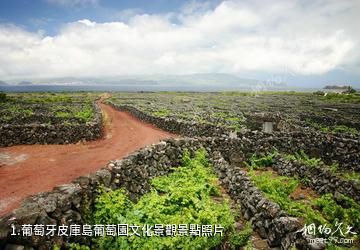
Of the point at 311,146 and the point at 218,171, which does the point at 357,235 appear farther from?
the point at 311,146

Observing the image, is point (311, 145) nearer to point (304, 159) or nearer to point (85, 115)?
point (304, 159)

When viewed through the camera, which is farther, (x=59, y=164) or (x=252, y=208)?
(x=59, y=164)

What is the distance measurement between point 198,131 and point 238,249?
19.9 meters

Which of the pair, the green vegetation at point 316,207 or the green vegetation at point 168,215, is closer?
the green vegetation at point 168,215

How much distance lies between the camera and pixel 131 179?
1210 centimetres

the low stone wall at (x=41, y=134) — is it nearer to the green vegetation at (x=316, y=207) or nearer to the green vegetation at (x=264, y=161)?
the green vegetation at (x=264, y=161)

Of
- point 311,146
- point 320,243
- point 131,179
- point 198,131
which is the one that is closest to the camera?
point 320,243

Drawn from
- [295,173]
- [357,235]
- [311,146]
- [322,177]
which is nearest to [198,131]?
[311,146]

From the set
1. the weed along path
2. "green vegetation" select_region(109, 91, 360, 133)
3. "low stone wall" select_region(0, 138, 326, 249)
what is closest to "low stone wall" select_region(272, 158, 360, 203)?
"low stone wall" select_region(0, 138, 326, 249)

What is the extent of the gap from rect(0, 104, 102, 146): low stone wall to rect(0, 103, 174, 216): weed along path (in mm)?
900

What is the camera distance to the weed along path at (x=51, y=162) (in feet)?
44.4

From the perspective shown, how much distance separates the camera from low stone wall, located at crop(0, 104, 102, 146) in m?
24.4

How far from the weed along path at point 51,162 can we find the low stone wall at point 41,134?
35.4 inches

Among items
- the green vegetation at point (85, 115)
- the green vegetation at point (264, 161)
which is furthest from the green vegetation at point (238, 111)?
the green vegetation at point (85, 115)
